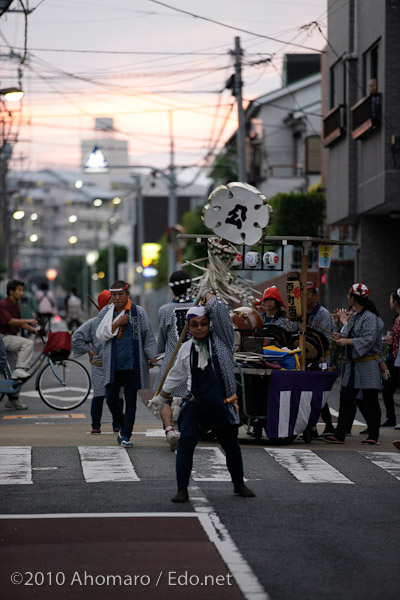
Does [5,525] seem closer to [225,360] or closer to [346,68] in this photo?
[225,360]

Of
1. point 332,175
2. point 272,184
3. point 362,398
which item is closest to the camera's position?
point 362,398

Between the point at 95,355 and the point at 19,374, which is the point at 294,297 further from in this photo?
the point at 19,374

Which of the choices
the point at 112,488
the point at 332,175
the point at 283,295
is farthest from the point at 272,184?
the point at 112,488

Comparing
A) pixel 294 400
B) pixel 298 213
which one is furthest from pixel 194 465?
pixel 298 213

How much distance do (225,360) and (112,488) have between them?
1.53 m

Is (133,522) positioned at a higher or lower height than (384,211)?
lower

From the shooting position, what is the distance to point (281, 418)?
13.1 metres

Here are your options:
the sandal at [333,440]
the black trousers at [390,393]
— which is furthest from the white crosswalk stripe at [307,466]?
the black trousers at [390,393]

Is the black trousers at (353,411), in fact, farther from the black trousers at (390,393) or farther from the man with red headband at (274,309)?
the black trousers at (390,393)

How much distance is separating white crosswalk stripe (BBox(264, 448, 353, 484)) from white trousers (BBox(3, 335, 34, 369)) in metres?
5.84

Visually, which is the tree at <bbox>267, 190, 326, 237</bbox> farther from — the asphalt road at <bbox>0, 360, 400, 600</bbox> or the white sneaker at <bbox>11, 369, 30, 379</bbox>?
the asphalt road at <bbox>0, 360, 400, 600</bbox>

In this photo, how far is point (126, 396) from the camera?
13.2 meters

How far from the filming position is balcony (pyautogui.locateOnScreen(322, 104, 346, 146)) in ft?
95.0

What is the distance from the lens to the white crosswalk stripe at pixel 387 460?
11.7m
